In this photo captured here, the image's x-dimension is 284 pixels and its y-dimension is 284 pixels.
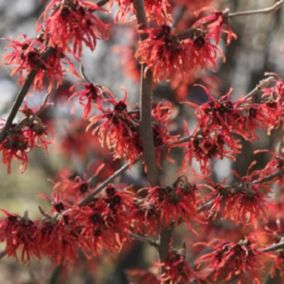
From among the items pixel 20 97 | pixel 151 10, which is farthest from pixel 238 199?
pixel 20 97

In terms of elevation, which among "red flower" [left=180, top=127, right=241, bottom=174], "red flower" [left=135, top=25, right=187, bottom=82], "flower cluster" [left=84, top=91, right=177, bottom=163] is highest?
"red flower" [left=135, top=25, right=187, bottom=82]

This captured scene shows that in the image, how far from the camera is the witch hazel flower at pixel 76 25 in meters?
2.88

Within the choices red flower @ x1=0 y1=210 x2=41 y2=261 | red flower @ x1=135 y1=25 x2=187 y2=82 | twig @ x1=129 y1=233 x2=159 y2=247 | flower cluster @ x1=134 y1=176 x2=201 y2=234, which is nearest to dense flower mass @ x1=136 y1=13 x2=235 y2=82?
red flower @ x1=135 y1=25 x2=187 y2=82

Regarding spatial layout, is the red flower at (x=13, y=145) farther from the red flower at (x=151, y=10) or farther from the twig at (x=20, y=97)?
the red flower at (x=151, y=10)

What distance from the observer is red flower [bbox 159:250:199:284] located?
3.42m

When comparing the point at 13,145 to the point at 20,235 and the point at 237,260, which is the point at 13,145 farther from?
the point at 237,260

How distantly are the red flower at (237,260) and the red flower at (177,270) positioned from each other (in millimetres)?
84

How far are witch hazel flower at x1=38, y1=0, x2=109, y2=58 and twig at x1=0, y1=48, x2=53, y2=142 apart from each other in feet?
0.57

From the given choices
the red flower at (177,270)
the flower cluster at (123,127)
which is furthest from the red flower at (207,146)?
the red flower at (177,270)

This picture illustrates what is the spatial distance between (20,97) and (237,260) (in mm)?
1219

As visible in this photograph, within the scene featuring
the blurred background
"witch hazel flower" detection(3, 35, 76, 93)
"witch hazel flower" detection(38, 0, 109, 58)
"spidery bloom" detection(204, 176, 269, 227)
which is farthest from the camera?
the blurred background

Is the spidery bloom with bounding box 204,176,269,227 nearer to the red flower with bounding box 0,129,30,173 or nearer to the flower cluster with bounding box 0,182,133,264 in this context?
the flower cluster with bounding box 0,182,133,264

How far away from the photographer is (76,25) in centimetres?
289

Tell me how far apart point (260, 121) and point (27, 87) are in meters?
0.98
